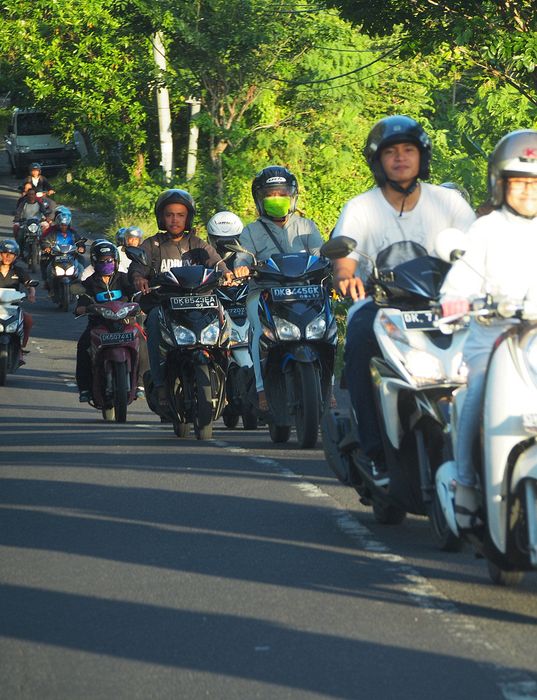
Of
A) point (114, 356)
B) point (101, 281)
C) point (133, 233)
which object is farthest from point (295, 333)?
point (133, 233)

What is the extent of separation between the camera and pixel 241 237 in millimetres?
12242

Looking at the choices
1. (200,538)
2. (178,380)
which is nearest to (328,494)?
(200,538)

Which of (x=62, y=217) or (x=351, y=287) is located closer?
(x=351, y=287)

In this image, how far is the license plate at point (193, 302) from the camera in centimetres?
1284

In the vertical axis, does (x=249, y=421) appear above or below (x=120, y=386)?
below

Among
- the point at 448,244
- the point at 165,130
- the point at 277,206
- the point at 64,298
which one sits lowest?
the point at 448,244

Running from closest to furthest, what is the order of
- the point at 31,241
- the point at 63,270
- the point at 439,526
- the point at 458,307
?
the point at 458,307 → the point at 439,526 → the point at 63,270 → the point at 31,241

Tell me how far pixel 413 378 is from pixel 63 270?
22741mm

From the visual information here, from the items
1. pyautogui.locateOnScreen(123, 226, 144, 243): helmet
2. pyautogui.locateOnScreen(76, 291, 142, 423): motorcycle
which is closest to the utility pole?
pyautogui.locateOnScreen(123, 226, 144, 243): helmet

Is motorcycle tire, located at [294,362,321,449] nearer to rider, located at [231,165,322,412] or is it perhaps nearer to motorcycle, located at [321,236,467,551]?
rider, located at [231,165,322,412]

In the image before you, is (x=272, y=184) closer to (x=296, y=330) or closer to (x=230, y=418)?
(x=296, y=330)

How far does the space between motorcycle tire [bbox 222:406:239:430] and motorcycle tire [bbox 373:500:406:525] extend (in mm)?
5763

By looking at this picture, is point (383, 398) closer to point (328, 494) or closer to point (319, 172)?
point (328, 494)

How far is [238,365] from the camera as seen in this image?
13.1m
